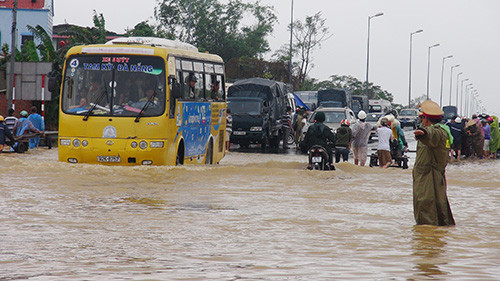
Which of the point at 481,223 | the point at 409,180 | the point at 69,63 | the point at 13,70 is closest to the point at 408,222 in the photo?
the point at 481,223

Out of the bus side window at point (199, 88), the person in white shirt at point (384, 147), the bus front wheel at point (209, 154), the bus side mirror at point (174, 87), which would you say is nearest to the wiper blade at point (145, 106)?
the bus side mirror at point (174, 87)

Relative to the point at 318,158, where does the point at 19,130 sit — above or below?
above

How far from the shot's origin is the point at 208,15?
9181 centimetres

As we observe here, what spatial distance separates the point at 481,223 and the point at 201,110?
1015cm

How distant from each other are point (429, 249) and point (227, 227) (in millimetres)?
2555

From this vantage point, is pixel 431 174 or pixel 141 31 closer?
pixel 431 174

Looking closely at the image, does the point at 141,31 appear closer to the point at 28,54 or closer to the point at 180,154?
the point at 28,54

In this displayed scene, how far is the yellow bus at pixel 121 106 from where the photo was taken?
1781 cm

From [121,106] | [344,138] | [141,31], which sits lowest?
[344,138]

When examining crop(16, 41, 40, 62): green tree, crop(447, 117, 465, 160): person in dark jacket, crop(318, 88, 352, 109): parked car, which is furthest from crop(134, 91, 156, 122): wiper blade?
crop(318, 88, 352, 109): parked car

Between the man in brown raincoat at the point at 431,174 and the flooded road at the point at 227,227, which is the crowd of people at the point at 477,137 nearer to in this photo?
the flooded road at the point at 227,227

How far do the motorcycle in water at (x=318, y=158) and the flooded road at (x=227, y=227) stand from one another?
0.18m

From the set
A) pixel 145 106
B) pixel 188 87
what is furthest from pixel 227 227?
pixel 188 87

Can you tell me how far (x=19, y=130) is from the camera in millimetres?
27344
